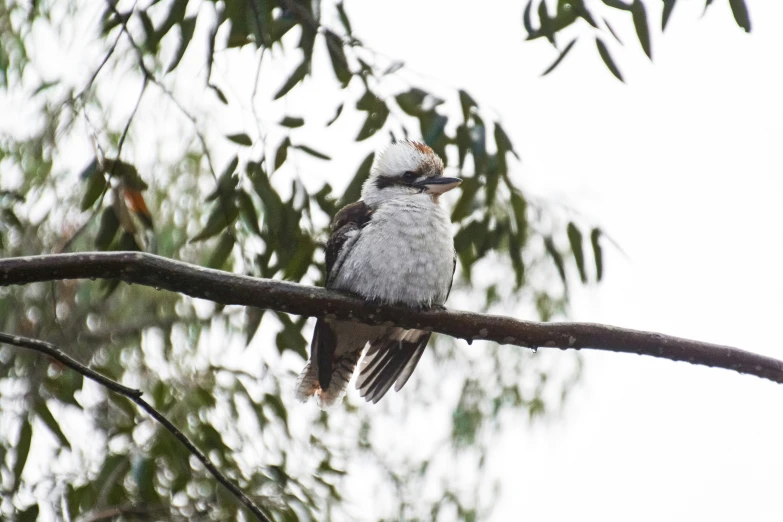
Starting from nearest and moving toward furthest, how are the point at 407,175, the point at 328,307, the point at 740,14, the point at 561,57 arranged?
1. the point at 328,307
2. the point at 740,14
3. the point at 561,57
4. the point at 407,175

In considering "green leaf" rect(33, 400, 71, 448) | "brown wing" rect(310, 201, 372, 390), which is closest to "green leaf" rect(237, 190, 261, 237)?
"brown wing" rect(310, 201, 372, 390)

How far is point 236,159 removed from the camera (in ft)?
7.36

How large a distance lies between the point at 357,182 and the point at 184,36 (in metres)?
0.56

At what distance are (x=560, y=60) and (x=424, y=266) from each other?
51 centimetres

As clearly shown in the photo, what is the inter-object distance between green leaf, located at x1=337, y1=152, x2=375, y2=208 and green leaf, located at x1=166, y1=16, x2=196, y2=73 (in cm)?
53

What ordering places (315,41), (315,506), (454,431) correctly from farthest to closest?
1. (454,431)
2. (315,506)
3. (315,41)

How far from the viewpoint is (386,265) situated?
194cm

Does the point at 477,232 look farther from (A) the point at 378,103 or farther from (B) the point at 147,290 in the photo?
(B) the point at 147,290

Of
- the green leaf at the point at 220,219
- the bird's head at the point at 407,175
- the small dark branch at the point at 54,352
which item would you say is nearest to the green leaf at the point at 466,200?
the bird's head at the point at 407,175

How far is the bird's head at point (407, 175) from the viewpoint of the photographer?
2.24 meters

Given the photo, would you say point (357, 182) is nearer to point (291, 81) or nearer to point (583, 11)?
point (291, 81)

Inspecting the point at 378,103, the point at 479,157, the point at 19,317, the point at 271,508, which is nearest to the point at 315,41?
the point at 378,103

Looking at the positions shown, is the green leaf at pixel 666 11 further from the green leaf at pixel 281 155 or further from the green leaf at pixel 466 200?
the green leaf at pixel 281 155

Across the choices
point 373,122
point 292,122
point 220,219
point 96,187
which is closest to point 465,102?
point 373,122
